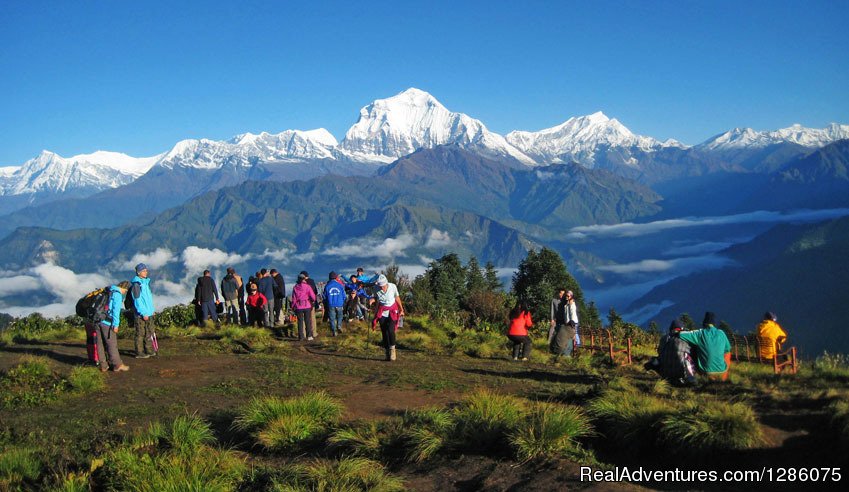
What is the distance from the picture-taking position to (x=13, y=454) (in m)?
7.12

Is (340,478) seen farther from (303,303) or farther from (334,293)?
(334,293)

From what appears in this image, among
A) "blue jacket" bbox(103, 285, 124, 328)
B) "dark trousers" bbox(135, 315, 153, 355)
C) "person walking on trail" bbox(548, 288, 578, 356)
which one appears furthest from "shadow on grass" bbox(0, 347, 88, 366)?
"person walking on trail" bbox(548, 288, 578, 356)

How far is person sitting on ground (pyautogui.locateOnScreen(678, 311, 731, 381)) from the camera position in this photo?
11047 mm

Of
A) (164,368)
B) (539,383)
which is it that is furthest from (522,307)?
(164,368)

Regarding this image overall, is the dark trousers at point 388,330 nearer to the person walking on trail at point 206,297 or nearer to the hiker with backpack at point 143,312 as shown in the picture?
the hiker with backpack at point 143,312

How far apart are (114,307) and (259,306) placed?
7.64 metres

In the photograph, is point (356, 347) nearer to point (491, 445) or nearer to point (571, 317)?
point (571, 317)

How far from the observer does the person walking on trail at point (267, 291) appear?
795 inches

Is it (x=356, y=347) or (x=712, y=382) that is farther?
(x=356, y=347)

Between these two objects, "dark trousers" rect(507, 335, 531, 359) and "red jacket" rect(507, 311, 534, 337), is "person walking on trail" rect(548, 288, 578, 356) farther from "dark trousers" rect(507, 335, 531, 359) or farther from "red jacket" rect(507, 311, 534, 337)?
"red jacket" rect(507, 311, 534, 337)

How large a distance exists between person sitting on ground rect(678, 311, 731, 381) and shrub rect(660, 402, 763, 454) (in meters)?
3.97

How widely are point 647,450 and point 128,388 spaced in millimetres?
8376

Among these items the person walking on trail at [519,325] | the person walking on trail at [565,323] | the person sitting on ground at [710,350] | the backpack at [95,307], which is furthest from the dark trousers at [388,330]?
the person sitting on ground at [710,350]

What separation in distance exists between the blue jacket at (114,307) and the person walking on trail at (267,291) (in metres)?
7.29
